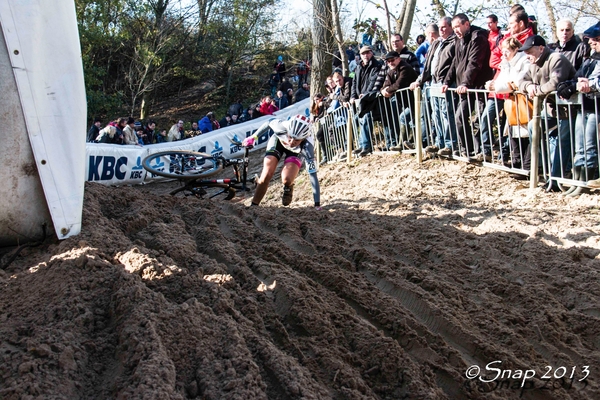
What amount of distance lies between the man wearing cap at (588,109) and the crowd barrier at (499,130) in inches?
0.5

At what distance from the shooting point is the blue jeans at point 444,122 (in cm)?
885

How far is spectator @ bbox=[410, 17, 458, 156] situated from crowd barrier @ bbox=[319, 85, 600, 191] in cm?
2

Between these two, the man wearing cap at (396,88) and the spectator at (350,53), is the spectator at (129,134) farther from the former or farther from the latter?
the man wearing cap at (396,88)

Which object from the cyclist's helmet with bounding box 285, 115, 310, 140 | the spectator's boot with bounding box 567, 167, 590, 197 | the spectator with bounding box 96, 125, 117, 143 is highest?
the cyclist's helmet with bounding box 285, 115, 310, 140

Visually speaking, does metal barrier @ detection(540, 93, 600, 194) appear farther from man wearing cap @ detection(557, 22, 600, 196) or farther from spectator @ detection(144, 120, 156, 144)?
spectator @ detection(144, 120, 156, 144)

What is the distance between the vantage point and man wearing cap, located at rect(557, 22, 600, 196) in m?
6.36

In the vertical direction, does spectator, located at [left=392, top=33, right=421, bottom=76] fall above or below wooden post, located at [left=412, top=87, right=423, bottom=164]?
above

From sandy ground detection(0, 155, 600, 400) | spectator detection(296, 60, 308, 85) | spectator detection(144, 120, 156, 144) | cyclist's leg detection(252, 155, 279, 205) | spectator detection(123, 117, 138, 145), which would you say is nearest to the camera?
sandy ground detection(0, 155, 600, 400)

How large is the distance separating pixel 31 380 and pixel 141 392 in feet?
1.83

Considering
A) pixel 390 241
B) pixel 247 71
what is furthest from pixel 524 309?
pixel 247 71

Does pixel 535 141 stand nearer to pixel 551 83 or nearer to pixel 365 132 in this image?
pixel 551 83

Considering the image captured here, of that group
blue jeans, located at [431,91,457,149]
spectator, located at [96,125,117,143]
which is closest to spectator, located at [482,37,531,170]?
blue jeans, located at [431,91,457,149]

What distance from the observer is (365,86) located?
36.3 ft

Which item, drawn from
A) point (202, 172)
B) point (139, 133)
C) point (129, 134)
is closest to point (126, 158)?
point (129, 134)
